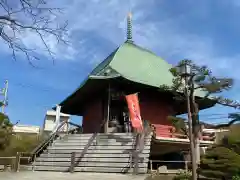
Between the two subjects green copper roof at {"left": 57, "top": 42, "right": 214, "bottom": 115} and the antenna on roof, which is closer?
green copper roof at {"left": 57, "top": 42, "right": 214, "bottom": 115}

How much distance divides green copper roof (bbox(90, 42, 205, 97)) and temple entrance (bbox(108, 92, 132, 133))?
189cm

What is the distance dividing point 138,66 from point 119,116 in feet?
12.7

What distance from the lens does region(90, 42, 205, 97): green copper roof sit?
1878cm

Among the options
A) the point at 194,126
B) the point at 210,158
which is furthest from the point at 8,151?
the point at 210,158

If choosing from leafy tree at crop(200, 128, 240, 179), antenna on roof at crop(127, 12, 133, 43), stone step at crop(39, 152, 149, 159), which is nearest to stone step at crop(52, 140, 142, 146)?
stone step at crop(39, 152, 149, 159)

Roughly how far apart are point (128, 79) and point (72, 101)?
7088 millimetres

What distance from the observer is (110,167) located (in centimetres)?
1310

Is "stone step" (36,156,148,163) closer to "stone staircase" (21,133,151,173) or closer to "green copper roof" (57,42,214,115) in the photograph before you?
"stone staircase" (21,133,151,173)

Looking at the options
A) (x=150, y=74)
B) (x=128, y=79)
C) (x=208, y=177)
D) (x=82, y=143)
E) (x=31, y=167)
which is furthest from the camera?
(x=150, y=74)

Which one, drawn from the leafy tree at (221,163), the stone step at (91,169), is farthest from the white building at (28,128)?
the leafy tree at (221,163)

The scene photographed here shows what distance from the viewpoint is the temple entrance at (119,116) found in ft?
60.1

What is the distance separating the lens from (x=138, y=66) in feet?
66.6

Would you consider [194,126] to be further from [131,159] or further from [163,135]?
[131,159]

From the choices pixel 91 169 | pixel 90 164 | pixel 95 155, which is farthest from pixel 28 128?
pixel 91 169
